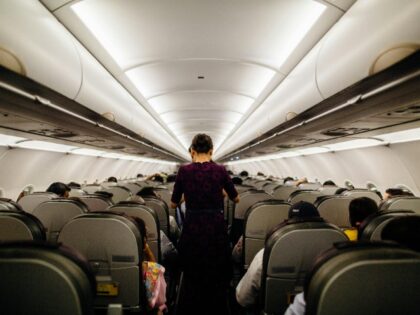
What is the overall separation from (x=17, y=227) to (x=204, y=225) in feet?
5.94

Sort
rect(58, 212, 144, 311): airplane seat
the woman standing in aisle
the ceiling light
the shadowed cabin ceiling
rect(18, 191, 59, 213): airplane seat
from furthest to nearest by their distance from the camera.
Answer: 1. the ceiling light
2. rect(18, 191, 59, 213): airplane seat
3. the woman standing in aisle
4. the shadowed cabin ceiling
5. rect(58, 212, 144, 311): airplane seat

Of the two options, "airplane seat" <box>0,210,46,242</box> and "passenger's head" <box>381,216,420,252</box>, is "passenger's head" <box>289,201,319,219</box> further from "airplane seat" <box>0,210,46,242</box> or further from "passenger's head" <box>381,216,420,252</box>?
"airplane seat" <box>0,210,46,242</box>

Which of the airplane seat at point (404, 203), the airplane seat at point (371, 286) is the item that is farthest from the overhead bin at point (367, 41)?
the airplane seat at point (404, 203)

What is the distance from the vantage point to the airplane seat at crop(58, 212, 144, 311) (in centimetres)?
255

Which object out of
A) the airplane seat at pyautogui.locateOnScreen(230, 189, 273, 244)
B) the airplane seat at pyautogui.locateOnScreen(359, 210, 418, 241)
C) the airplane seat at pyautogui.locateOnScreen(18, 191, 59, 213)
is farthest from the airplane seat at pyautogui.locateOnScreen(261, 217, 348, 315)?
the airplane seat at pyautogui.locateOnScreen(18, 191, 59, 213)

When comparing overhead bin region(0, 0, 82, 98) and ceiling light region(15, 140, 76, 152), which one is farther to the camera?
ceiling light region(15, 140, 76, 152)

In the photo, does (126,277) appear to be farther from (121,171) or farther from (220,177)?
(121,171)

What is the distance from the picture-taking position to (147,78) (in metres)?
5.68

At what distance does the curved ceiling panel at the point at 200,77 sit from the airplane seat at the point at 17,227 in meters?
3.09

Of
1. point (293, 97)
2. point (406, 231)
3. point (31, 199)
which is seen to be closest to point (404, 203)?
point (293, 97)

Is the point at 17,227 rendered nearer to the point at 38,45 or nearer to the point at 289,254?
the point at 38,45

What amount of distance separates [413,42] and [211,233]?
2537mm

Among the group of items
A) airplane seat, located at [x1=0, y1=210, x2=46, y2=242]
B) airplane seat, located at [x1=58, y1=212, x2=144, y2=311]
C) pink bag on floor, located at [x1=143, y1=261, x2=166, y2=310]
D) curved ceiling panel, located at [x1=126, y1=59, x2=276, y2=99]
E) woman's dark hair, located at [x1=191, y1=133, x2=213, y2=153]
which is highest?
curved ceiling panel, located at [x1=126, y1=59, x2=276, y2=99]

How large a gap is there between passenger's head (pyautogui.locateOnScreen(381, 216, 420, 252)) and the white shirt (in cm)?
114
